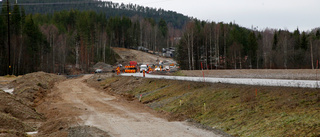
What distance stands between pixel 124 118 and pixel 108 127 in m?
3.33

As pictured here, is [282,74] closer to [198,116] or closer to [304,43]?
[198,116]

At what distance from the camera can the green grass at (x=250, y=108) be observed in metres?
11.8

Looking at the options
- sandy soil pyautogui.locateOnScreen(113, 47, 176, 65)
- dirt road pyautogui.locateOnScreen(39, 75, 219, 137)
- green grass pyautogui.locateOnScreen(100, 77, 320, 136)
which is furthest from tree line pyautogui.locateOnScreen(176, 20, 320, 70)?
dirt road pyautogui.locateOnScreen(39, 75, 219, 137)

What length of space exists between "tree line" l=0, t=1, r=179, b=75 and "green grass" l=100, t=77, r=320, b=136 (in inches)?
2320

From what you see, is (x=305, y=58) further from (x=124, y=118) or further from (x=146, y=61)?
(x=124, y=118)

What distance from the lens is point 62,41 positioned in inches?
3772

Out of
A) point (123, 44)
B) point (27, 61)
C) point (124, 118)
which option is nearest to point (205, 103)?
point (124, 118)

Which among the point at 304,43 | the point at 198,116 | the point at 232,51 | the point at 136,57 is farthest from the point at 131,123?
the point at 136,57

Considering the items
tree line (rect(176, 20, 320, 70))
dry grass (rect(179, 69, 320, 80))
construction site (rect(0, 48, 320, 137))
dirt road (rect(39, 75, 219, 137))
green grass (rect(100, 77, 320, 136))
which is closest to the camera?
green grass (rect(100, 77, 320, 136))

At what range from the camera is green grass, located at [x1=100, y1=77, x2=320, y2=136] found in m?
11.8

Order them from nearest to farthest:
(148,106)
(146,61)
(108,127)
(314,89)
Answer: (314,89)
(108,127)
(148,106)
(146,61)

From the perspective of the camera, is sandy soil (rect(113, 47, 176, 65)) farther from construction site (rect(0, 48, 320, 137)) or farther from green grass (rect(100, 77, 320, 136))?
green grass (rect(100, 77, 320, 136))

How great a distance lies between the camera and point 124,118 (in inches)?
762

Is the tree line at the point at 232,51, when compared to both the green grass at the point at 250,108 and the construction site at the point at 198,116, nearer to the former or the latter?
the green grass at the point at 250,108
